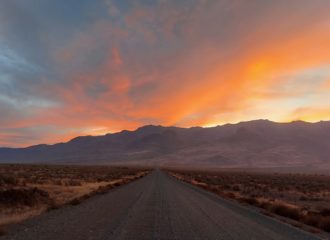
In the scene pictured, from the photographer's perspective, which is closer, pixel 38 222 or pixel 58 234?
pixel 58 234

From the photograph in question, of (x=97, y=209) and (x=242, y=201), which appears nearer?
(x=97, y=209)

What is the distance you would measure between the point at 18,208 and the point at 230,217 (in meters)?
10.6

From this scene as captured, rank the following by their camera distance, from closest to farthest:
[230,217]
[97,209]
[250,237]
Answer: [250,237] < [230,217] < [97,209]

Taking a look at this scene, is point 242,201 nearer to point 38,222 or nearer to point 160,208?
point 160,208

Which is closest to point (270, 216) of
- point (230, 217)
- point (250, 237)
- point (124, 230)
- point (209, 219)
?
point (230, 217)

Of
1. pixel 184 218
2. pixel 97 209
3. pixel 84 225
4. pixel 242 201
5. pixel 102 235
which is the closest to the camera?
pixel 102 235

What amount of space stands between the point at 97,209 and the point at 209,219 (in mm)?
5714

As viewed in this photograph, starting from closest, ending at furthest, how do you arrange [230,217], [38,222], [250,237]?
1. [250,237]
2. [38,222]
3. [230,217]

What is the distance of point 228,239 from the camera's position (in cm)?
1167

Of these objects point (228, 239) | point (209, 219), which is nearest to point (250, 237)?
point (228, 239)

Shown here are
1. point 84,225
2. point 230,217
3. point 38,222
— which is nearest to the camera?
point 84,225

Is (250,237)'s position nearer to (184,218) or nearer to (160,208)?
(184,218)

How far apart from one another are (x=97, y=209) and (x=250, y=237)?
8.75 metres

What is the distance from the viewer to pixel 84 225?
1355 centimetres
